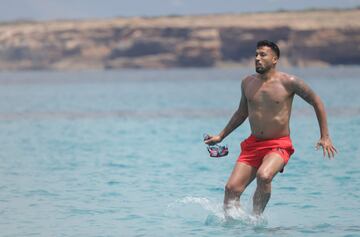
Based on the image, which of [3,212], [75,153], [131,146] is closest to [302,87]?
[3,212]

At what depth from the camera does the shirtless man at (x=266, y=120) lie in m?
11.5

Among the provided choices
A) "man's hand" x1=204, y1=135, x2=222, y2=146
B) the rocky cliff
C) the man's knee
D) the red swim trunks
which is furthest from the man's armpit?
the rocky cliff

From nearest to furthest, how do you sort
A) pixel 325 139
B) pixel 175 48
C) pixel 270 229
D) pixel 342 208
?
1. pixel 325 139
2. pixel 270 229
3. pixel 342 208
4. pixel 175 48

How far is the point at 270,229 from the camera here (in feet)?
40.0

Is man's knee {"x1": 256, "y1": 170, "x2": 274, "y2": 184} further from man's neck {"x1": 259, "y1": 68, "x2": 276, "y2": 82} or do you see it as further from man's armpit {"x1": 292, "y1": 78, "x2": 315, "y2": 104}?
man's neck {"x1": 259, "y1": 68, "x2": 276, "y2": 82}

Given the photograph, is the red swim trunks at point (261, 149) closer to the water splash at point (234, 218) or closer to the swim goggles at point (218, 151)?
the swim goggles at point (218, 151)

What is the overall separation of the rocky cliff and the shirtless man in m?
143

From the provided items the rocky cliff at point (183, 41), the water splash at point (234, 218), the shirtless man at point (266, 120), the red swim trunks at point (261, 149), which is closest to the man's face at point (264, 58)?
the shirtless man at point (266, 120)

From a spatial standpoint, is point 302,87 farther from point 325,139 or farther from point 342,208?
point 342,208

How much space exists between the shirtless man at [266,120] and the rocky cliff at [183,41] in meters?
143

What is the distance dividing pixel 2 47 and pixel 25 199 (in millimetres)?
176761

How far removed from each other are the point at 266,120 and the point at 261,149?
0.35 m

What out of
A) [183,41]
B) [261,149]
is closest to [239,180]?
[261,149]

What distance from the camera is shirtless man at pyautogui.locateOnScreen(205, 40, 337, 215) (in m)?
11.5
